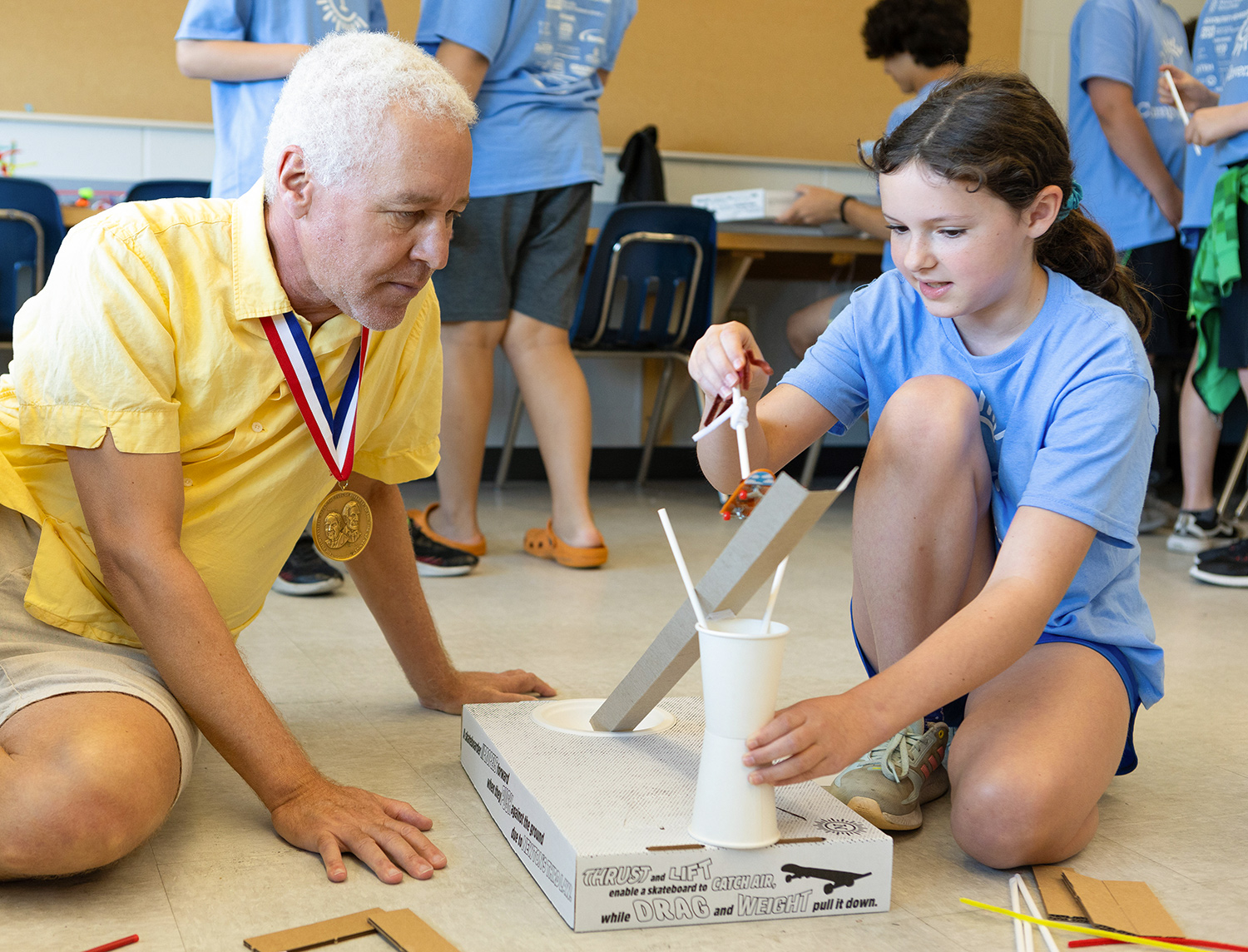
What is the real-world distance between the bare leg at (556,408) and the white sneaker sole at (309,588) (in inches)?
22.2

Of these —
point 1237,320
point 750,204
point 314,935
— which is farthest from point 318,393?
point 750,204

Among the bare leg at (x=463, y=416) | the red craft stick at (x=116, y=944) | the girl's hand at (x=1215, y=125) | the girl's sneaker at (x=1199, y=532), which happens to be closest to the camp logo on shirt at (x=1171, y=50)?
the girl's hand at (x=1215, y=125)

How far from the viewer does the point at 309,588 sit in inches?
88.4

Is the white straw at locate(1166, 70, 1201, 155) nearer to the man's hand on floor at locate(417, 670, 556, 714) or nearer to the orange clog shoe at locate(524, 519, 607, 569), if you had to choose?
the orange clog shoe at locate(524, 519, 607, 569)

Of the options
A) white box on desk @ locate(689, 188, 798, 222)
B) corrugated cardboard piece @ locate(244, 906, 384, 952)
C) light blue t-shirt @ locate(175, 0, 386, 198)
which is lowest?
corrugated cardboard piece @ locate(244, 906, 384, 952)

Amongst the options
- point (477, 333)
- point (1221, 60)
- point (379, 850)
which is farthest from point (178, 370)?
point (1221, 60)

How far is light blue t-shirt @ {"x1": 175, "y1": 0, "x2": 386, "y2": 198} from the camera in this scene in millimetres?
2086

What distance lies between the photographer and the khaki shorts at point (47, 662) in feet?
3.61

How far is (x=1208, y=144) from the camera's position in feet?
8.97

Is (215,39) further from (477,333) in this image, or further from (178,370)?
(178,370)

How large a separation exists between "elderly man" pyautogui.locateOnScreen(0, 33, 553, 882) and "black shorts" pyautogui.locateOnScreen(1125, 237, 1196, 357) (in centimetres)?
248

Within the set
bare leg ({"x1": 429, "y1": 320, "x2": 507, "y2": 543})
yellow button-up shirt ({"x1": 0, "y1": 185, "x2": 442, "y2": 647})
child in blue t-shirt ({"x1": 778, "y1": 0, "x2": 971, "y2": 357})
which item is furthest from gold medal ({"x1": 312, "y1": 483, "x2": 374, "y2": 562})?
child in blue t-shirt ({"x1": 778, "y1": 0, "x2": 971, "y2": 357})

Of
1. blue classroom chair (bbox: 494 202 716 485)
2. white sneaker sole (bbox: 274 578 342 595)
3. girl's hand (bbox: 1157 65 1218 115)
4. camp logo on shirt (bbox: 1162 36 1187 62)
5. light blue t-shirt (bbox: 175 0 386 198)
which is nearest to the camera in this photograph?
light blue t-shirt (bbox: 175 0 386 198)

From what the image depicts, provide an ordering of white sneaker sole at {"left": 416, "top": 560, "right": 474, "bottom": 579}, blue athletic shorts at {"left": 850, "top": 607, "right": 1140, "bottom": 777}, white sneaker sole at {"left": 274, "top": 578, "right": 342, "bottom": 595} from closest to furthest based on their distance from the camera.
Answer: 1. blue athletic shorts at {"left": 850, "top": 607, "right": 1140, "bottom": 777}
2. white sneaker sole at {"left": 274, "top": 578, "right": 342, "bottom": 595}
3. white sneaker sole at {"left": 416, "top": 560, "right": 474, "bottom": 579}
